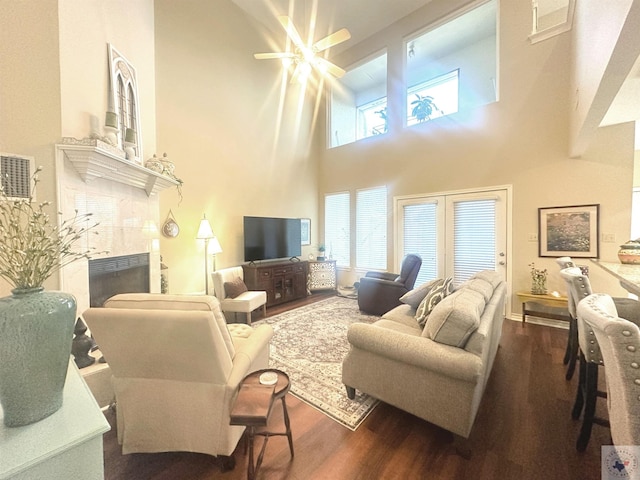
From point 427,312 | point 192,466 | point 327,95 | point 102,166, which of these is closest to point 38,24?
point 102,166

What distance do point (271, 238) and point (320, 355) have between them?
2.79 meters

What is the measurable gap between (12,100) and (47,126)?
8.7 inches

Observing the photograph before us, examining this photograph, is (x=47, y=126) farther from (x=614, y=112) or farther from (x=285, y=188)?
(x=614, y=112)

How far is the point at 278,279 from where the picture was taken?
4.84 m

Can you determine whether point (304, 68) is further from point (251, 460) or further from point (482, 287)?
point (251, 460)

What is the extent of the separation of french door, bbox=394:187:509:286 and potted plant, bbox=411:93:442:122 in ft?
5.08

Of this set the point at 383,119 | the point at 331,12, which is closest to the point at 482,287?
the point at 383,119

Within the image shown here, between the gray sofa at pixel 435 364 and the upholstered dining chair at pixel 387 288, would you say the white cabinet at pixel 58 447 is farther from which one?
the upholstered dining chair at pixel 387 288

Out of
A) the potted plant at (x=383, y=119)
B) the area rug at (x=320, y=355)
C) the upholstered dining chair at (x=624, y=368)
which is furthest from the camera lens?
the potted plant at (x=383, y=119)

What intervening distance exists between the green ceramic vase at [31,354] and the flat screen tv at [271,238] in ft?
12.7

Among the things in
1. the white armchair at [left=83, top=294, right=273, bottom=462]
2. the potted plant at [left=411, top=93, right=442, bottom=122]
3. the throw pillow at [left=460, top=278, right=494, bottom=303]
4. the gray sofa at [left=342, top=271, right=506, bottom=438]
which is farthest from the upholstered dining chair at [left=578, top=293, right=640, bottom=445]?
the potted plant at [left=411, top=93, right=442, bottom=122]

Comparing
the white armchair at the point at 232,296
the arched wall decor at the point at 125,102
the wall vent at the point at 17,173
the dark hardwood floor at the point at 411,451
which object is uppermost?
the arched wall decor at the point at 125,102

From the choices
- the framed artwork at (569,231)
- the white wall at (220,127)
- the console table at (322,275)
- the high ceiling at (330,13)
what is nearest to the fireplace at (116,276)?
the white wall at (220,127)

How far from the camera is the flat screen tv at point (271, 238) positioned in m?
4.76
